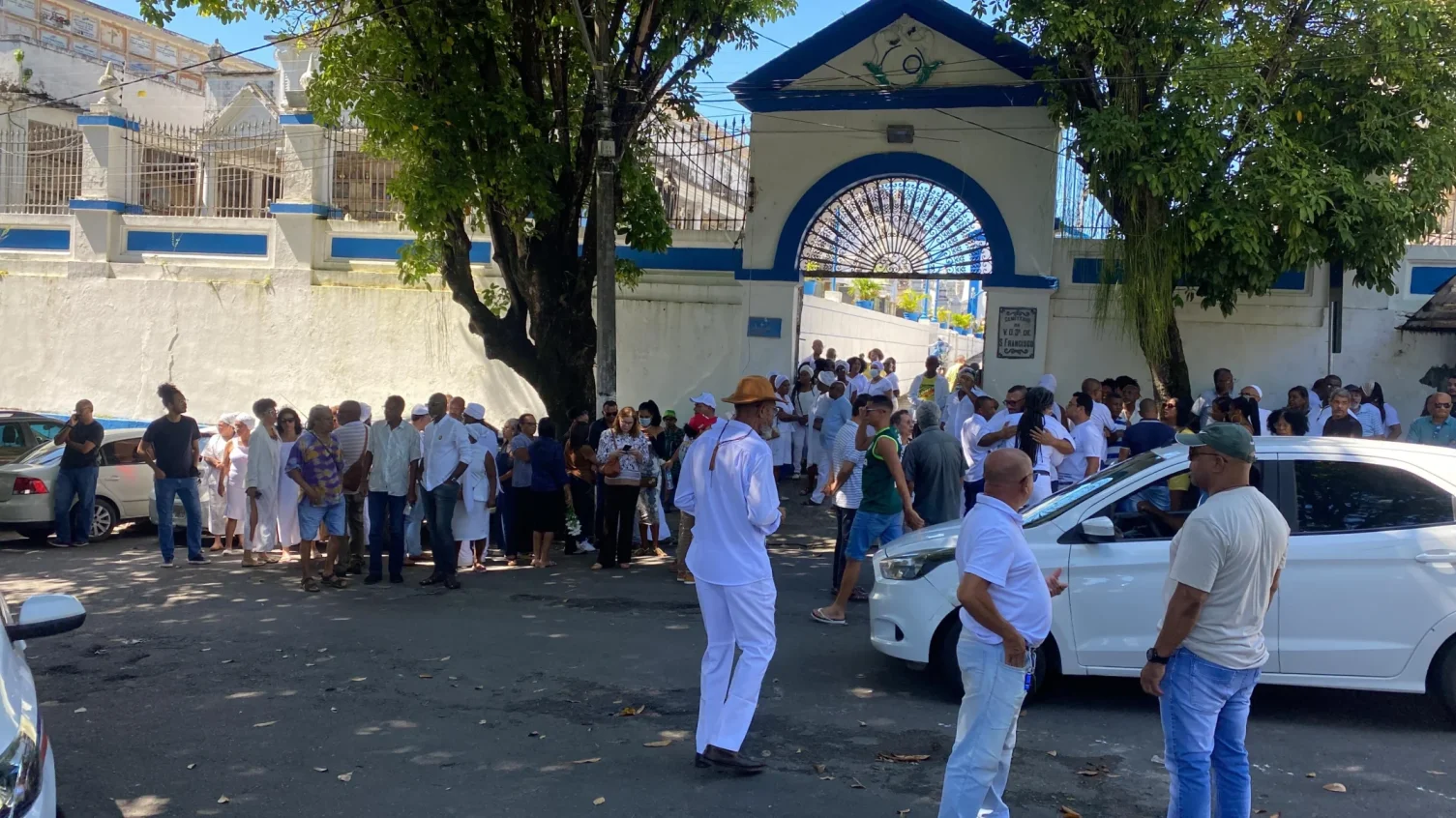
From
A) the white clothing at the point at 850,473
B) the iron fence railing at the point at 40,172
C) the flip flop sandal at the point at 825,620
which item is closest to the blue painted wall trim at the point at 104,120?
the iron fence railing at the point at 40,172

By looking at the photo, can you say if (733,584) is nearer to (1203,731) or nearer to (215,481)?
(1203,731)

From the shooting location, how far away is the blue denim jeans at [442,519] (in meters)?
10.3

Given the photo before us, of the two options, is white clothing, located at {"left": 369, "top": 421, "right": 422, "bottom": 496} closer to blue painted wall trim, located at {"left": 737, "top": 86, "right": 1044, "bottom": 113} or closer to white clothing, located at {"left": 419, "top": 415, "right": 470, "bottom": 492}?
white clothing, located at {"left": 419, "top": 415, "right": 470, "bottom": 492}

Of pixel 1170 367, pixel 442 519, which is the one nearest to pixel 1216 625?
pixel 442 519

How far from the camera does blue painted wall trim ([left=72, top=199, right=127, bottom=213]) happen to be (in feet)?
60.8

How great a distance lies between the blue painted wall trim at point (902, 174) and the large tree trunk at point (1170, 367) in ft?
5.23

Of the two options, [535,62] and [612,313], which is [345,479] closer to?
[612,313]

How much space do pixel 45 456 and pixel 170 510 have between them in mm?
2770

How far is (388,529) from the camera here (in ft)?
35.1

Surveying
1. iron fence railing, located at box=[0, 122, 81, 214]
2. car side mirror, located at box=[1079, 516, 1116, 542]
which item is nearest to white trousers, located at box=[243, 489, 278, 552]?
car side mirror, located at box=[1079, 516, 1116, 542]

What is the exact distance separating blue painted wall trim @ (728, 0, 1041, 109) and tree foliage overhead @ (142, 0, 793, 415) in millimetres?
881

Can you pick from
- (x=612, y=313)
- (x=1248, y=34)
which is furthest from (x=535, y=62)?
(x=1248, y=34)

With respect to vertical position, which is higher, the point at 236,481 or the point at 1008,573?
the point at 1008,573

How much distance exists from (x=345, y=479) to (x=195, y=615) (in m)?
1.83
